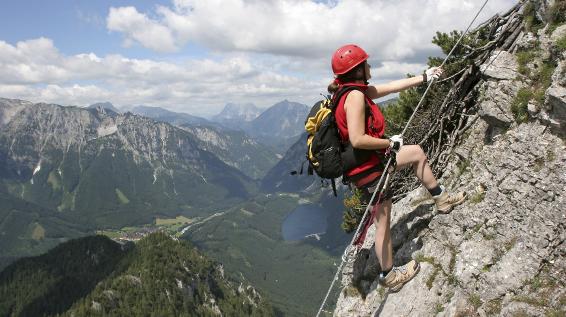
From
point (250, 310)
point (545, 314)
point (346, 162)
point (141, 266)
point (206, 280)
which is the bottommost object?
point (250, 310)

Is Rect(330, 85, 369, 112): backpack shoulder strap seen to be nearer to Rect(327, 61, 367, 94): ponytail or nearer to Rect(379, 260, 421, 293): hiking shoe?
Rect(327, 61, 367, 94): ponytail

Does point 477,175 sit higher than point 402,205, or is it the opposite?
point 477,175

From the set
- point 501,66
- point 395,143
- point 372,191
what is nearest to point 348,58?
point 395,143

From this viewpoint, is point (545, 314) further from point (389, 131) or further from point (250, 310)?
point (250, 310)

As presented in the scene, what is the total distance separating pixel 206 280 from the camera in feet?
619

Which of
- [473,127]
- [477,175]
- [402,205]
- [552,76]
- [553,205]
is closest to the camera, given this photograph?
[553,205]

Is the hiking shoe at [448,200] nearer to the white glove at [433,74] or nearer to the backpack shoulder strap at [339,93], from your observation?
the white glove at [433,74]

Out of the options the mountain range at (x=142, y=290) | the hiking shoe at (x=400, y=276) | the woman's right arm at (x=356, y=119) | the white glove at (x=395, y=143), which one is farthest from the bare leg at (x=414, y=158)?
the mountain range at (x=142, y=290)

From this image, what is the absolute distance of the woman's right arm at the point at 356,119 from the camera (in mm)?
8102

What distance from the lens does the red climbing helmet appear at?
8.46 metres

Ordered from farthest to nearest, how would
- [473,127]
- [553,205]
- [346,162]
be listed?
[473,127]
[346,162]
[553,205]

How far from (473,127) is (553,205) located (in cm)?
384

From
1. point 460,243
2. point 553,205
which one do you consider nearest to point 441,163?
point 460,243

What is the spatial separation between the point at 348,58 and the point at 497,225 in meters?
4.76
